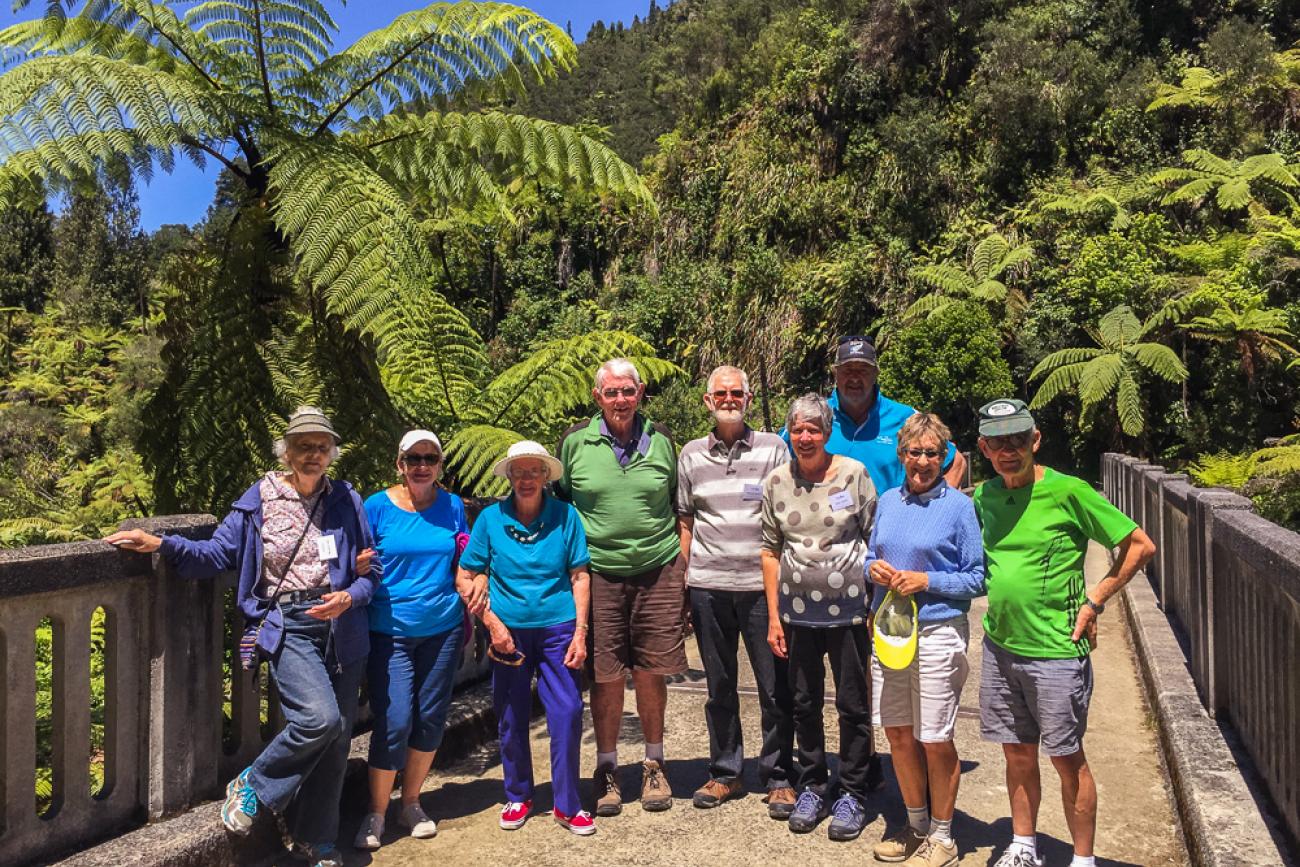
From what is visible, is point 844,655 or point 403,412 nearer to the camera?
point 844,655

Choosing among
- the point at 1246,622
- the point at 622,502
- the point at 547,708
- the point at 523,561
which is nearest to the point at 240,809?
the point at 547,708

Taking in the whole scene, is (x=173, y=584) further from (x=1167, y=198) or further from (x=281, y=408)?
(x=1167, y=198)

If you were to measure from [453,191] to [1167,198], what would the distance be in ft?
54.5

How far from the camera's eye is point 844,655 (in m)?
4.53

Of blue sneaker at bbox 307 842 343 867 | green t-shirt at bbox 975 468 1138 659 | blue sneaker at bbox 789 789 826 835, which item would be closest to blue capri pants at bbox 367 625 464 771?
blue sneaker at bbox 307 842 343 867

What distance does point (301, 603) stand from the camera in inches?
158

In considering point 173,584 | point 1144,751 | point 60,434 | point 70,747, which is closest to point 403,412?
point 173,584

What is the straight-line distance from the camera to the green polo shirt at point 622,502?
4.83 meters

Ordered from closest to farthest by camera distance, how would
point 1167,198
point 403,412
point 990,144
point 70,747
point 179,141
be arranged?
Answer: point 70,747, point 179,141, point 403,412, point 1167,198, point 990,144

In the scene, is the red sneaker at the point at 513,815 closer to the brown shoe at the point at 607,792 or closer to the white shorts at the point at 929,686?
the brown shoe at the point at 607,792

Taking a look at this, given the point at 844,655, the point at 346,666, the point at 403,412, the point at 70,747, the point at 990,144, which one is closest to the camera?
the point at 70,747

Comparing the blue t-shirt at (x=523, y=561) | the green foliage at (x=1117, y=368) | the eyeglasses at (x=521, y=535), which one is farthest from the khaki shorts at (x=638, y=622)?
the green foliage at (x=1117, y=368)

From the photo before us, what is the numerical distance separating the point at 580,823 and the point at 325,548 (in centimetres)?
170

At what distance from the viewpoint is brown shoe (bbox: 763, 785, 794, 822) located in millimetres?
4684
